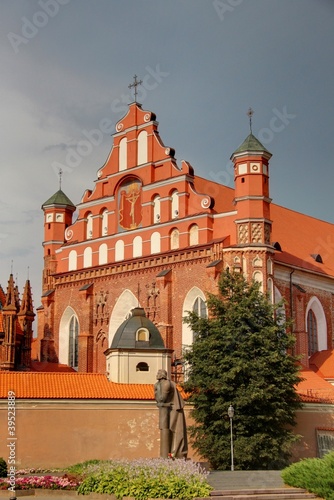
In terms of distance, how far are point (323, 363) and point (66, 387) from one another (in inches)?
658

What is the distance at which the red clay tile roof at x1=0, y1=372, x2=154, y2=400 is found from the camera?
29844 mm

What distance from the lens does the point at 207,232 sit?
38.7 m

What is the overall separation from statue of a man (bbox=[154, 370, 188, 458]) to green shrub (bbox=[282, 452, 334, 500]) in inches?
126

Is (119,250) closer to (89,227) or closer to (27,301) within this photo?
(89,227)

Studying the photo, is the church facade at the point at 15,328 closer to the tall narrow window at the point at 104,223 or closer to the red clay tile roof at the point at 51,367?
the red clay tile roof at the point at 51,367

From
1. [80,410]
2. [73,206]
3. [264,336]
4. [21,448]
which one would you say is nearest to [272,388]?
[264,336]

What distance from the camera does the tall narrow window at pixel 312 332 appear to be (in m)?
43.8

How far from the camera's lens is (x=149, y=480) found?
18828 mm

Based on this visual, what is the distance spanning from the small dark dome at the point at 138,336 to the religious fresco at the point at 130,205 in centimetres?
927

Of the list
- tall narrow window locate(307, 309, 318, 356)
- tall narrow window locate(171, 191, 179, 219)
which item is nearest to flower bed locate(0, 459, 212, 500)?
tall narrow window locate(171, 191, 179, 219)

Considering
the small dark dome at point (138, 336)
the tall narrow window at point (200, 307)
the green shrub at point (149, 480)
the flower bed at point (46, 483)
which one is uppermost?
the tall narrow window at point (200, 307)

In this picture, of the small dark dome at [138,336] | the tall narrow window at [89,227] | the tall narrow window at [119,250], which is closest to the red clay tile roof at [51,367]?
the tall narrow window at [119,250]

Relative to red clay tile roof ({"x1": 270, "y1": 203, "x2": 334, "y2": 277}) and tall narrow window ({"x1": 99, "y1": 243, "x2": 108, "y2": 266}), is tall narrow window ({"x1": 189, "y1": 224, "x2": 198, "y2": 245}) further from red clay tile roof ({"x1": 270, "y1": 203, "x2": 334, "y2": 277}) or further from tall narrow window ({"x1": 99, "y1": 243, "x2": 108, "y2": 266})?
tall narrow window ({"x1": 99, "y1": 243, "x2": 108, "y2": 266})

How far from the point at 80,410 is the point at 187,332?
9.91 m
